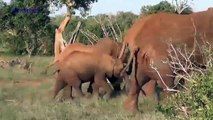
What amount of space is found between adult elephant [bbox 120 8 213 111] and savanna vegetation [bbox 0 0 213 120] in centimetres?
56

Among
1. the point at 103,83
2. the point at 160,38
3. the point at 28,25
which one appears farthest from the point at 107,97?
the point at 28,25

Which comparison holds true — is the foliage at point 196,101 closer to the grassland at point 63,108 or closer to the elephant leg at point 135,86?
the grassland at point 63,108

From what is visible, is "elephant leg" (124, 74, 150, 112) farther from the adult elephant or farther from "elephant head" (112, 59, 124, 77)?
"elephant head" (112, 59, 124, 77)

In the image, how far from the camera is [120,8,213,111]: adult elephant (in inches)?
434

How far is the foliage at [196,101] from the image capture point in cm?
571

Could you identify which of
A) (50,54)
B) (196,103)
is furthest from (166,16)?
(50,54)

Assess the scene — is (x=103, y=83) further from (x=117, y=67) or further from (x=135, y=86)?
(x=135, y=86)

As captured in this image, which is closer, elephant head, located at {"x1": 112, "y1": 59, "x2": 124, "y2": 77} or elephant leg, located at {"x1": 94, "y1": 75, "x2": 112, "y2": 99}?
elephant leg, located at {"x1": 94, "y1": 75, "x2": 112, "y2": 99}

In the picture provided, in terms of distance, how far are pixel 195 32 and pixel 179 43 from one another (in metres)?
0.38

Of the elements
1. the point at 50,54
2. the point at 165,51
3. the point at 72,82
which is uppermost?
the point at 165,51

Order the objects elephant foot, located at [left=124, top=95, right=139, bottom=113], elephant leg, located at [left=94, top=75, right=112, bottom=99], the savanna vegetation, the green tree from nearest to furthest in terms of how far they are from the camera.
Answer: the savanna vegetation, elephant foot, located at [left=124, top=95, right=139, bottom=113], elephant leg, located at [left=94, top=75, right=112, bottom=99], the green tree

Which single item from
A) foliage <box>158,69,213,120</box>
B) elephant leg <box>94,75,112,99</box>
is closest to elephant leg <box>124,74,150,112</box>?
elephant leg <box>94,75,112,99</box>

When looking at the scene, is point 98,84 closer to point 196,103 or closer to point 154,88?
point 154,88

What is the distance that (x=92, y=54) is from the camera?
50.6 feet
